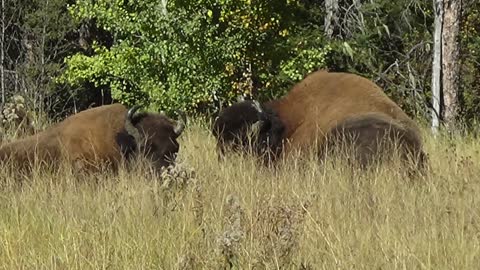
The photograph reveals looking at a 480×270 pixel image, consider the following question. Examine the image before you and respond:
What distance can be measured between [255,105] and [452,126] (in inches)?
164

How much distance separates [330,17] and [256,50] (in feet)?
9.71

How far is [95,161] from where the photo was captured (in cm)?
1059

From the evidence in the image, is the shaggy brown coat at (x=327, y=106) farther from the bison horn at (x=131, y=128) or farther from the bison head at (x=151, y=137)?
the bison horn at (x=131, y=128)

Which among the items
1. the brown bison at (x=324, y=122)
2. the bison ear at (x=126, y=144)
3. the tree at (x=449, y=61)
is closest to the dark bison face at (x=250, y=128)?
the brown bison at (x=324, y=122)

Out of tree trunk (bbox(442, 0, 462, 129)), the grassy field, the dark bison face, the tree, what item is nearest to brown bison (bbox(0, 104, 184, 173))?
the dark bison face

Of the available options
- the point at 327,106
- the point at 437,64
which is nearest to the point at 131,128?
the point at 327,106

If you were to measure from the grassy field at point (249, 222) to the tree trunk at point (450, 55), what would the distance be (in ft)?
23.4

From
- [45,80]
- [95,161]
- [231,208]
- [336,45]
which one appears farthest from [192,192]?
[45,80]

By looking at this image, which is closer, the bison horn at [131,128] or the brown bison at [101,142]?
the brown bison at [101,142]

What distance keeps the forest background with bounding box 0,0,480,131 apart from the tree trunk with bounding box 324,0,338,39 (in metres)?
0.03

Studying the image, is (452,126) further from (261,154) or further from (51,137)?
(51,137)

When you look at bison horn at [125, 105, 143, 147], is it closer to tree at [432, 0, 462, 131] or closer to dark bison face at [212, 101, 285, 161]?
dark bison face at [212, 101, 285, 161]

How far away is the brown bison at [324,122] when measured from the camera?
378 inches

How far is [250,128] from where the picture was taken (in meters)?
12.0
